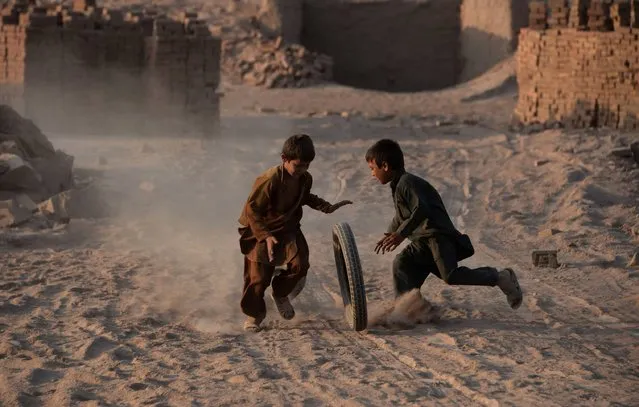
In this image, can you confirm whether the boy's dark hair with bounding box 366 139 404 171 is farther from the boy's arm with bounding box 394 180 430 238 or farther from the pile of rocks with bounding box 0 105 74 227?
the pile of rocks with bounding box 0 105 74 227

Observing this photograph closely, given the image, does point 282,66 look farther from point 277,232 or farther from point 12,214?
point 277,232

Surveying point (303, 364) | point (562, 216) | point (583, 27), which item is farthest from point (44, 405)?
point (583, 27)

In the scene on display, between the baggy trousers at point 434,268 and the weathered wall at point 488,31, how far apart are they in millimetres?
16305

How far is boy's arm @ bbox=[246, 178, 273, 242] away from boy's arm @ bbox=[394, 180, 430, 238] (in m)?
0.78

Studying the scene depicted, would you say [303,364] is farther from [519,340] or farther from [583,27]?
[583,27]

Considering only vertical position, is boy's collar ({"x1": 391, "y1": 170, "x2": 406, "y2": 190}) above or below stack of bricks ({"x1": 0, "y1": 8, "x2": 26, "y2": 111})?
below

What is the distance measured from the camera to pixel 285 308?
7.41m

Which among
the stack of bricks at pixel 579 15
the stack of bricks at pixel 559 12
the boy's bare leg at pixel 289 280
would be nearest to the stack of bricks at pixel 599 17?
the stack of bricks at pixel 579 15

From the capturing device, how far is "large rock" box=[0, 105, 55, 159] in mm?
12617

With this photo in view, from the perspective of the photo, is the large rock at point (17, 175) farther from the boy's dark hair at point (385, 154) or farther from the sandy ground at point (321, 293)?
the boy's dark hair at point (385, 154)

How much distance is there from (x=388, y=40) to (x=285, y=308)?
18.4m

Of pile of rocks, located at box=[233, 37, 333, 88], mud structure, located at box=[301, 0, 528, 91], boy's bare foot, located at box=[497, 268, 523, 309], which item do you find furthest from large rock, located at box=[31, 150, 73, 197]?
mud structure, located at box=[301, 0, 528, 91]

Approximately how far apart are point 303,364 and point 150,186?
6.32 meters

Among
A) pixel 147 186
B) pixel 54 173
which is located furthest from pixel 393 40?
pixel 54 173
